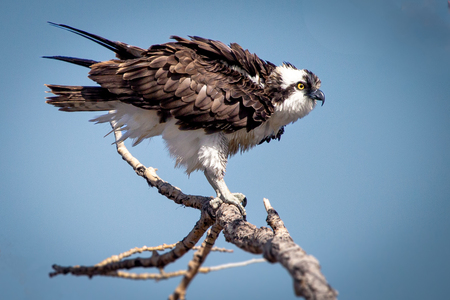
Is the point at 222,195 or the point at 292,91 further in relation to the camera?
the point at 292,91

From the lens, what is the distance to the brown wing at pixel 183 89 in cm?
348

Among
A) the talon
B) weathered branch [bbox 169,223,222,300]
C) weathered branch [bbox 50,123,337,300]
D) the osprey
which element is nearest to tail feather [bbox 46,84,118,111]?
the osprey

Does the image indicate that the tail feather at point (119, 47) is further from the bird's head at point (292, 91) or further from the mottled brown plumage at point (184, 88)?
the bird's head at point (292, 91)

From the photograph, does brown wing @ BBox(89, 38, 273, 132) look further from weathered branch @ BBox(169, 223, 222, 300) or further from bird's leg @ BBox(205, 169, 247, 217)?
weathered branch @ BBox(169, 223, 222, 300)

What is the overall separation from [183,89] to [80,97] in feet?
3.20

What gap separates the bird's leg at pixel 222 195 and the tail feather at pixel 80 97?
115 cm

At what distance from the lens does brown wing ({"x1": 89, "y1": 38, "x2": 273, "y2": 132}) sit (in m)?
3.48

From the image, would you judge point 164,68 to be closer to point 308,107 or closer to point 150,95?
point 150,95

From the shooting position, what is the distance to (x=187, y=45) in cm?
377

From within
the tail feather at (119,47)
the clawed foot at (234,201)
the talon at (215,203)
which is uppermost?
the tail feather at (119,47)

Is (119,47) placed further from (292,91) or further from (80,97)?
(292,91)

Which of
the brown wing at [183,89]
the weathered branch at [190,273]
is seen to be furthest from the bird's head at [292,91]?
the weathered branch at [190,273]

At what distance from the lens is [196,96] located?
3502 mm

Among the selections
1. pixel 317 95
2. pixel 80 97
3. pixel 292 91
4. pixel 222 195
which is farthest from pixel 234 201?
pixel 80 97
